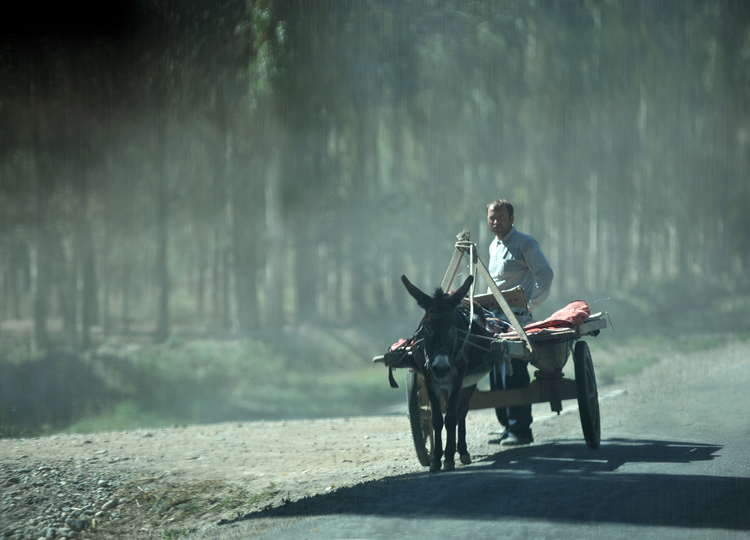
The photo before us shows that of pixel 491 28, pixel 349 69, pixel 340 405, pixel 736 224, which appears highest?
pixel 491 28

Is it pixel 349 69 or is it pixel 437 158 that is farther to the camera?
pixel 437 158

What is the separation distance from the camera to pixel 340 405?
19891 mm

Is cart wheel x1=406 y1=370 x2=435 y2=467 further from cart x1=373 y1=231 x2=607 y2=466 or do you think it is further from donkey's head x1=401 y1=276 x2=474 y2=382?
donkey's head x1=401 y1=276 x2=474 y2=382

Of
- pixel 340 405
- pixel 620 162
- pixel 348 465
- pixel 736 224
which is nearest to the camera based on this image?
pixel 348 465

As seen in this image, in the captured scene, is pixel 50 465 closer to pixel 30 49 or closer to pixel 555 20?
pixel 30 49

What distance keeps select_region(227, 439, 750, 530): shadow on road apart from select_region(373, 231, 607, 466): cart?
0.42 m

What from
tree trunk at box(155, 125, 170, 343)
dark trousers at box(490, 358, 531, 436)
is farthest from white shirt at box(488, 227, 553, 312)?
tree trunk at box(155, 125, 170, 343)

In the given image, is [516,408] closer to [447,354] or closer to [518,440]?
[518,440]

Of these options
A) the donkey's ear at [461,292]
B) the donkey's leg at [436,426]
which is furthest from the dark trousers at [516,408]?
the donkey's ear at [461,292]

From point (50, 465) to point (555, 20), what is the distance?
1104 inches

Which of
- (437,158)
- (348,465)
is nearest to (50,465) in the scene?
(348,465)

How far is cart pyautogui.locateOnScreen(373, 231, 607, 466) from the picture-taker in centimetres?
711

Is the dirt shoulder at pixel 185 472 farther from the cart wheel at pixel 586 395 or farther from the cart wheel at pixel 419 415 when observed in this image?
the cart wheel at pixel 586 395

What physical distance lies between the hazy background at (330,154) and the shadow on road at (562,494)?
13.0 meters
